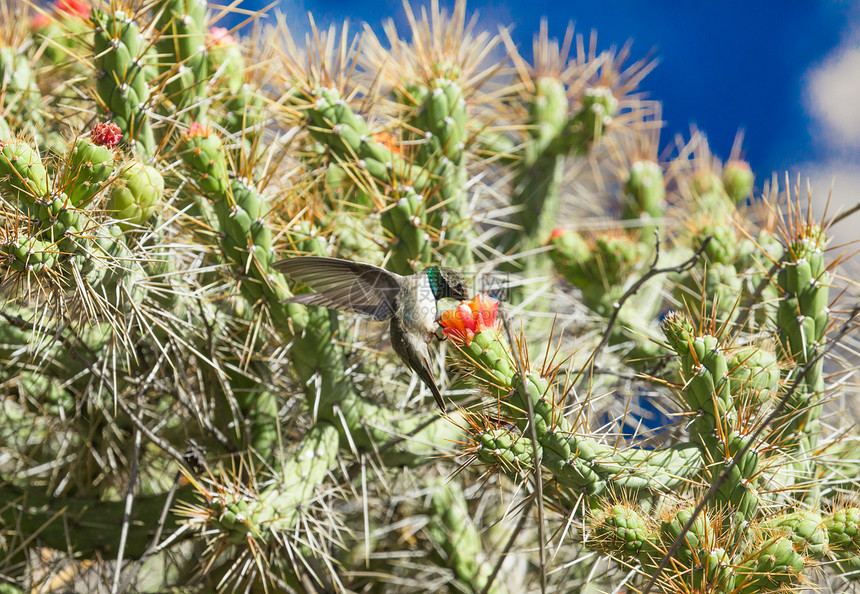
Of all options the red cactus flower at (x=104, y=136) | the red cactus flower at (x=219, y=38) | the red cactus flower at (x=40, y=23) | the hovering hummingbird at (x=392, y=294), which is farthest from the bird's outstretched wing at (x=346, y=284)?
the red cactus flower at (x=40, y=23)

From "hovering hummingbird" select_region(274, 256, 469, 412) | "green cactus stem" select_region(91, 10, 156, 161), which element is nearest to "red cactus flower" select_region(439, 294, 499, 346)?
"hovering hummingbird" select_region(274, 256, 469, 412)

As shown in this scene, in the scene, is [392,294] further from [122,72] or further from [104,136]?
[122,72]

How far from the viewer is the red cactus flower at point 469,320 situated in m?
1.36

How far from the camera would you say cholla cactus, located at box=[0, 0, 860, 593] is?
1.38 m

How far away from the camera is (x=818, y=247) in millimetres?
1738

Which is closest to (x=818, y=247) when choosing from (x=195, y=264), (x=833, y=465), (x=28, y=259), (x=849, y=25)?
(x=833, y=465)

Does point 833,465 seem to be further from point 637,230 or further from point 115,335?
point 115,335

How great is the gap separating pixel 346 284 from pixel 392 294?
0.10 metres

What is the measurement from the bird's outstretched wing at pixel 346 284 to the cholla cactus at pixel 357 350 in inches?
5.1

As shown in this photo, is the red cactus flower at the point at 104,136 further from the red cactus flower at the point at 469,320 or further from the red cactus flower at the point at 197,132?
the red cactus flower at the point at 469,320

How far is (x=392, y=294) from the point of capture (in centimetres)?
158

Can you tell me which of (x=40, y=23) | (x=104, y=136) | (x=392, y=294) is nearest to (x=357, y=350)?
(x=392, y=294)

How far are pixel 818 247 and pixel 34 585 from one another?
196cm

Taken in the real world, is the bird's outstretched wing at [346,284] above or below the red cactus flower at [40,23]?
below
